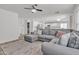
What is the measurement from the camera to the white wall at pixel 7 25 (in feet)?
16.4

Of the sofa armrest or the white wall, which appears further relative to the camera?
the white wall

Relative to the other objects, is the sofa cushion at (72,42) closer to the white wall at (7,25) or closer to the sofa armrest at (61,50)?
the sofa armrest at (61,50)

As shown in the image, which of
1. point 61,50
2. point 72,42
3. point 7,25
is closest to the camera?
point 61,50

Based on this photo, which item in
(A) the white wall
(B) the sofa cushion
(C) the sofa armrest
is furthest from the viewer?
(A) the white wall

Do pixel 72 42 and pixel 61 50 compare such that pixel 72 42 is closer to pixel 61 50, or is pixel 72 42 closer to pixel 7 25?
pixel 61 50

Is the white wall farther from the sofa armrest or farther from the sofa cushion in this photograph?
the sofa cushion

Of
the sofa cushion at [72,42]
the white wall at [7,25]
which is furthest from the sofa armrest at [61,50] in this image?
the white wall at [7,25]

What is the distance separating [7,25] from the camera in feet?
17.8

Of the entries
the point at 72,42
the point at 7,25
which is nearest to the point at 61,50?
the point at 72,42

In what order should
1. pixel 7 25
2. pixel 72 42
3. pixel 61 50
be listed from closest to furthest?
pixel 61 50 → pixel 72 42 → pixel 7 25

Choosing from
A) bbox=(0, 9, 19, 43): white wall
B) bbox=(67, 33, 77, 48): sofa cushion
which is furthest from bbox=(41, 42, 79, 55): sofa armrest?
bbox=(0, 9, 19, 43): white wall

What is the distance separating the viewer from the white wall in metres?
5.00
